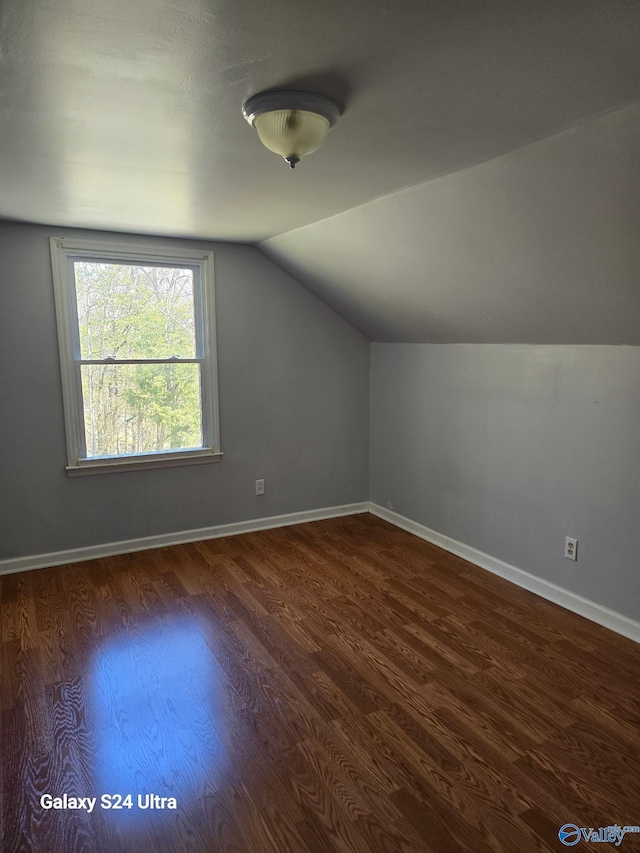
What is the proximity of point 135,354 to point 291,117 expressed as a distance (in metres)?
2.42

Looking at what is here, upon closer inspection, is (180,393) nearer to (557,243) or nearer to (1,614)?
(1,614)

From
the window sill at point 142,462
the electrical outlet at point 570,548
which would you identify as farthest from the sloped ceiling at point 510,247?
the window sill at point 142,462

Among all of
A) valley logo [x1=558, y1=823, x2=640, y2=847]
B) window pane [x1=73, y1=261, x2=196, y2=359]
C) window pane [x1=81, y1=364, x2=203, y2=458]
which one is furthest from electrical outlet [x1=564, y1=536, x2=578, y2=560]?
window pane [x1=73, y1=261, x2=196, y2=359]

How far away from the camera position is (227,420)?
13.3 feet

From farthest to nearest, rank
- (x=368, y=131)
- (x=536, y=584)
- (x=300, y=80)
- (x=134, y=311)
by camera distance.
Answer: (x=134, y=311) → (x=536, y=584) → (x=368, y=131) → (x=300, y=80)

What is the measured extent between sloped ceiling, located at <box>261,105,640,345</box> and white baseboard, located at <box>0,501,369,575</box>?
169 cm

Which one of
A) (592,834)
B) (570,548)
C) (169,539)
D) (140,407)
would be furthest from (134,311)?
(592,834)

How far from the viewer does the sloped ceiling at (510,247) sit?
1826 millimetres

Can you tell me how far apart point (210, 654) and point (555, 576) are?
1.93 metres

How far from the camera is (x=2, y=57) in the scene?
4.40 feet

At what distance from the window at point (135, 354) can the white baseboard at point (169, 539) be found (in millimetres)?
544

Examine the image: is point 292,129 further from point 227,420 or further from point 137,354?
point 227,420

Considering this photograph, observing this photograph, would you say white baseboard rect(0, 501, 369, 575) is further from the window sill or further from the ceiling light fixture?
the ceiling light fixture

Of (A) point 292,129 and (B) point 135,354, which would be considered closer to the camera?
(A) point 292,129
